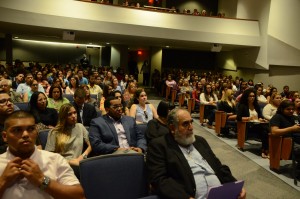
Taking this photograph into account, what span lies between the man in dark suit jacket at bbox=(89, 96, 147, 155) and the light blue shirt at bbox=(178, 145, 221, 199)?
859 millimetres

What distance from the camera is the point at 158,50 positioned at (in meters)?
17.3

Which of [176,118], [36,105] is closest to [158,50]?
[36,105]

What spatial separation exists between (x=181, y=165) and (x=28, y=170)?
1.17 m

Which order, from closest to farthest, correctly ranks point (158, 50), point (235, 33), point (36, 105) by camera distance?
point (36, 105)
point (235, 33)
point (158, 50)

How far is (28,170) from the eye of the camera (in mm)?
1552

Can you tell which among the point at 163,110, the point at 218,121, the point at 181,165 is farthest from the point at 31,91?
the point at 181,165

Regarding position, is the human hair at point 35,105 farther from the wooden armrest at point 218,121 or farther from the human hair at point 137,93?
the wooden armrest at point 218,121

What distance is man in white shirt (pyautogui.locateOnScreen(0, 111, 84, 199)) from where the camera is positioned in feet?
5.08

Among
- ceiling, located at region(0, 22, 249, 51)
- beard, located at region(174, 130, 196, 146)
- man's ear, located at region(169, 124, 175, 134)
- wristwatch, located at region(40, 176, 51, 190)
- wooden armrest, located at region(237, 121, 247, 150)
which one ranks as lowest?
wooden armrest, located at region(237, 121, 247, 150)

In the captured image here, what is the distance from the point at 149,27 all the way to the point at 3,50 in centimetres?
1043

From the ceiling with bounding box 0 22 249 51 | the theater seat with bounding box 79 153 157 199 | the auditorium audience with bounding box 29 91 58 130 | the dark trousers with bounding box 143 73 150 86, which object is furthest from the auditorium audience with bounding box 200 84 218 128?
the dark trousers with bounding box 143 73 150 86

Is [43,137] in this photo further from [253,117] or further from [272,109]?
[272,109]

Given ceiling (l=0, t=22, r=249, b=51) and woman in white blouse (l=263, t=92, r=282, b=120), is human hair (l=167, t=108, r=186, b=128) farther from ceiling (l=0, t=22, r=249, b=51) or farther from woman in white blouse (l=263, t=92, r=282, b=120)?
ceiling (l=0, t=22, r=249, b=51)

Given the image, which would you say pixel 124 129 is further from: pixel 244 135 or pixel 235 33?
pixel 235 33
